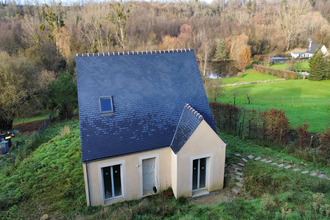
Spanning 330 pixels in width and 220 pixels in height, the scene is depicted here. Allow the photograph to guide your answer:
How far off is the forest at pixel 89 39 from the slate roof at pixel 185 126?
759 inches

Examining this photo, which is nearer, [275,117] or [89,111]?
[89,111]

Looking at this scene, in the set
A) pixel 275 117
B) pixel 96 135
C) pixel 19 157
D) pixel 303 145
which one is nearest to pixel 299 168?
pixel 303 145

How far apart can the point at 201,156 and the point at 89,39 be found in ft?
166

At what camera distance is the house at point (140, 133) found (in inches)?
443

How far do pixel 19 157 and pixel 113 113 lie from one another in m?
10.0

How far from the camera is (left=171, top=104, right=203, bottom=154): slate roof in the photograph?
11.4 m

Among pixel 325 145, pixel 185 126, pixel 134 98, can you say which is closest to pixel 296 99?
pixel 325 145

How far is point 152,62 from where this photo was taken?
547 inches

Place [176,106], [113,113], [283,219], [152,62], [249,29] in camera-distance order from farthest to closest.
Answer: [249,29] → [152,62] → [176,106] → [113,113] → [283,219]

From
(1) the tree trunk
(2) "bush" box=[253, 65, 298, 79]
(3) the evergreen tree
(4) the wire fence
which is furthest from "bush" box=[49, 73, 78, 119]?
(3) the evergreen tree

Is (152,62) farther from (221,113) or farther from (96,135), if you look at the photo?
→ (221,113)

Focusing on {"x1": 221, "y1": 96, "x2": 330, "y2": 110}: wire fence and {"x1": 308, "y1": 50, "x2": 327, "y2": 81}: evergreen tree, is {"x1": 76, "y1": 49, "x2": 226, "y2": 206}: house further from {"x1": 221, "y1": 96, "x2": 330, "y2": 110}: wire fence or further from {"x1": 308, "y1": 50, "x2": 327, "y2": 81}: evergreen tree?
{"x1": 308, "y1": 50, "x2": 327, "y2": 81}: evergreen tree

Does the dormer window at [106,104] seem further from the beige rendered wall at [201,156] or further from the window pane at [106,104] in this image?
the beige rendered wall at [201,156]

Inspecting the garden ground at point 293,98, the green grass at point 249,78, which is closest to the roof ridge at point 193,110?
the garden ground at point 293,98
